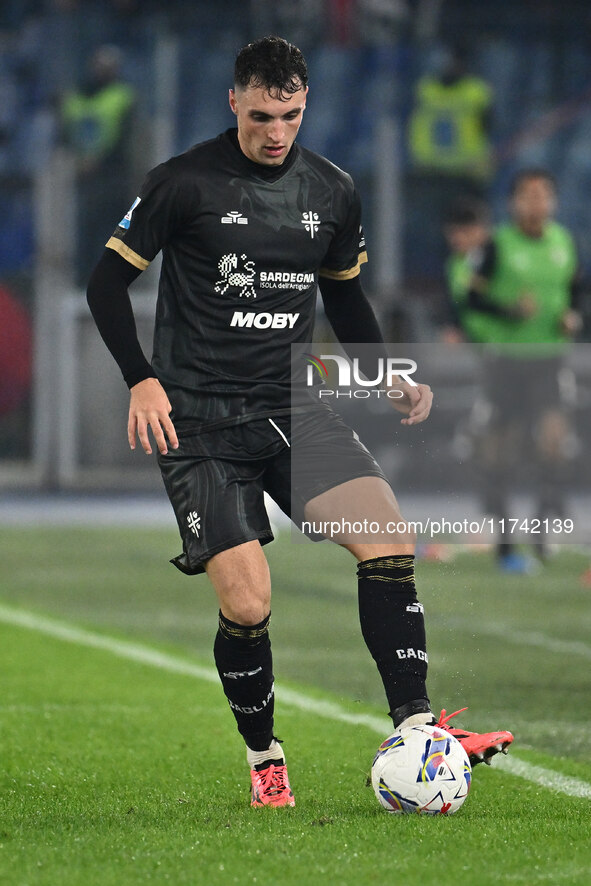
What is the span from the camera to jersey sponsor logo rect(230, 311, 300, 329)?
3863 millimetres

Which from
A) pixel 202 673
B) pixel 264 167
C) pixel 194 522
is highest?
pixel 264 167

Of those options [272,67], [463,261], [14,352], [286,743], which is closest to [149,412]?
[272,67]

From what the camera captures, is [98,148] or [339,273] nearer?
[339,273]

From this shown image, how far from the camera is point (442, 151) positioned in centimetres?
1742

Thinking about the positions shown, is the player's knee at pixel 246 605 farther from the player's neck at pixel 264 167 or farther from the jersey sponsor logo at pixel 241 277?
the player's neck at pixel 264 167

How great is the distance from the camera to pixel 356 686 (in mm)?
5816

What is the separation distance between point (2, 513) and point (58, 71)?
5282 millimetres

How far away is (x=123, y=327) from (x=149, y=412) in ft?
0.85

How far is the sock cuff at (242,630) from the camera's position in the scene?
3787 millimetres

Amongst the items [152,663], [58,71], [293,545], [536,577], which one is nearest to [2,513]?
[293,545]

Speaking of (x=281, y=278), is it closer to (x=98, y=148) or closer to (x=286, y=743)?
(x=286, y=743)

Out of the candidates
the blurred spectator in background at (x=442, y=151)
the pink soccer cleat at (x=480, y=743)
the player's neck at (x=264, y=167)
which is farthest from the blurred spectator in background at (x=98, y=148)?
the pink soccer cleat at (x=480, y=743)

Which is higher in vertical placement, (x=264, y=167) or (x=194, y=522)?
(x=264, y=167)

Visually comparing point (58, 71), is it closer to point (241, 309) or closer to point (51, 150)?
point (51, 150)
